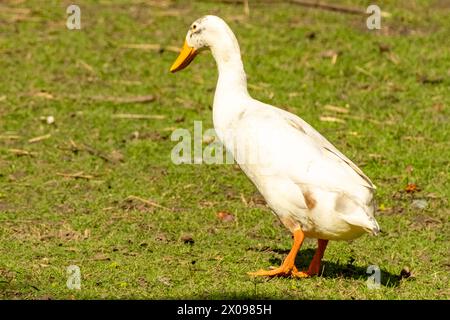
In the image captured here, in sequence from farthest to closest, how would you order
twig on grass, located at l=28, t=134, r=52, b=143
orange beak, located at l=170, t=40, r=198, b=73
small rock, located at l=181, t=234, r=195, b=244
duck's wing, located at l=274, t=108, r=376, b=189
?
twig on grass, located at l=28, t=134, r=52, b=143
small rock, located at l=181, t=234, r=195, b=244
orange beak, located at l=170, t=40, r=198, b=73
duck's wing, located at l=274, t=108, r=376, b=189

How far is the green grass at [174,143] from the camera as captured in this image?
7.66 metres

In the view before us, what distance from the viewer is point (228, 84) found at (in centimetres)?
777

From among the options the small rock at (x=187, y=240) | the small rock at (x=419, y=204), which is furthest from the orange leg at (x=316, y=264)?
the small rock at (x=419, y=204)

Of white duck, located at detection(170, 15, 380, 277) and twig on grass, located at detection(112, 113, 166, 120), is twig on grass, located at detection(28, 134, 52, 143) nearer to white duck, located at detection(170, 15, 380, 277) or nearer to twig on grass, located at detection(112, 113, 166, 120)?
twig on grass, located at detection(112, 113, 166, 120)

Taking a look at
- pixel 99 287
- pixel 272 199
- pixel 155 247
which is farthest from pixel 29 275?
pixel 272 199

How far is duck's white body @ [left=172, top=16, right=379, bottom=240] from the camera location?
698 centimetres

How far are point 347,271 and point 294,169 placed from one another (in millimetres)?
1074

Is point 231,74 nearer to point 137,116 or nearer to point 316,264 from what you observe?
point 316,264

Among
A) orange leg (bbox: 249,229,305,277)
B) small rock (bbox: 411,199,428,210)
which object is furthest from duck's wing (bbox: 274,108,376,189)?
small rock (bbox: 411,199,428,210)

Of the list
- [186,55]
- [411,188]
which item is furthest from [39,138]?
[411,188]

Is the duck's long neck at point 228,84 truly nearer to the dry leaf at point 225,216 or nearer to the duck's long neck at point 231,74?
the duck's long neck at point 231,74

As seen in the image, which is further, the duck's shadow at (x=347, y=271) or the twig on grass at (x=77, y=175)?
the twig on grass at (x=77, y=175)
